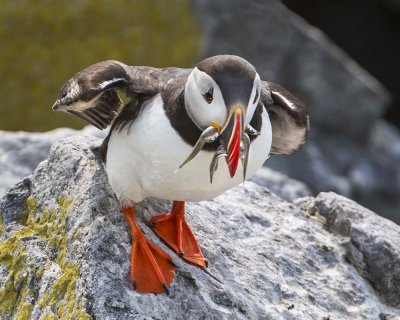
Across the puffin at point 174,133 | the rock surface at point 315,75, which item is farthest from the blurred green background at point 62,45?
the puffin at point 174,133

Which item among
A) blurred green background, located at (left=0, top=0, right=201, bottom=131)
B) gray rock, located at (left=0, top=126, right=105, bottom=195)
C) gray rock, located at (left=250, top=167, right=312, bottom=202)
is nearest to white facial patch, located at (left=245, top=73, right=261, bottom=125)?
gray rock, located at (left=0, top=126, right=105, bottom=195)

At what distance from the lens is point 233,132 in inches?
166

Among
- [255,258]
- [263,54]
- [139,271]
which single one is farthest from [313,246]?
[263,54]

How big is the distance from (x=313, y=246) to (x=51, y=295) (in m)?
1.79

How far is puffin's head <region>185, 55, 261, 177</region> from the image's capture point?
426 cm

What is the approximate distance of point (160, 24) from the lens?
12.8 meters

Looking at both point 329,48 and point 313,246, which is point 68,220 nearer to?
point 313,246

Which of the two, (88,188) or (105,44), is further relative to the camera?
(105,44)

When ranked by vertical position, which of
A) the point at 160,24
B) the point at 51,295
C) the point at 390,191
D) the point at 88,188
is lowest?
the point at 390,191

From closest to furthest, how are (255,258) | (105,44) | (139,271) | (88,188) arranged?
(139,271), (88,188), (255,258), (105,44)

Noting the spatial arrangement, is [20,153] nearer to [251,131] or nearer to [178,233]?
[178,233]

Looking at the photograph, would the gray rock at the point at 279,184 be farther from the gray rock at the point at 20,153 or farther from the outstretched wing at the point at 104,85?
the outstretched wing at the point at 104,85

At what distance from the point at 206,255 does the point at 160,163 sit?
84 centimetres

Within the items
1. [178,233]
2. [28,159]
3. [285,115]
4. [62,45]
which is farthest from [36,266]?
[62,45]
